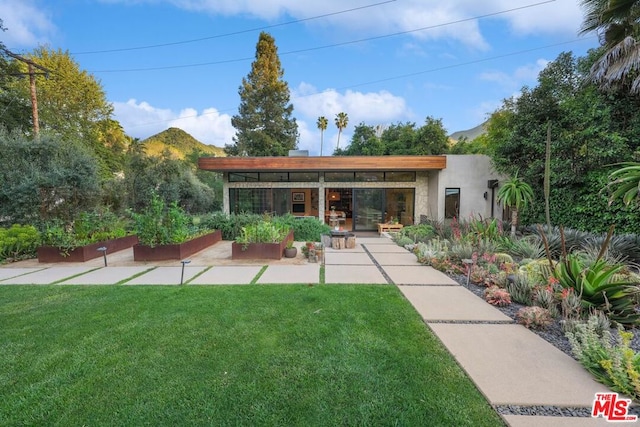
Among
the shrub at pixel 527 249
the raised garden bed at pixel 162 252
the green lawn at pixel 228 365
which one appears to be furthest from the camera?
the raised garden bed at pixel 162 252

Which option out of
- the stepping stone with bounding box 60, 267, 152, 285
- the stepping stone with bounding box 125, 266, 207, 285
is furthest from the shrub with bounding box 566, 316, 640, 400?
the stepping stone with bounding box 60, 267, 152, 285

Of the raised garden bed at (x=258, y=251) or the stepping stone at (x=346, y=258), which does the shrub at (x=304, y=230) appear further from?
the raised garden bed at (x=258, y=251)

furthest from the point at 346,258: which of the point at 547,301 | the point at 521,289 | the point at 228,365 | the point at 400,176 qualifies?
the point at 400,176

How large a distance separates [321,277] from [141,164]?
43.0ft

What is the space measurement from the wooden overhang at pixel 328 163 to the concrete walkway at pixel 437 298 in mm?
3584

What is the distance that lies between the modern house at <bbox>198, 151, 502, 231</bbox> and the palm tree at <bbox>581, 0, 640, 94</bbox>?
4771mm

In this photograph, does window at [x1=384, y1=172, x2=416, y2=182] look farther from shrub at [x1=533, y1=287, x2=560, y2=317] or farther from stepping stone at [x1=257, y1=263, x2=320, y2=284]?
shrub at [x1=533, y1=287, x2=560, y2=317]

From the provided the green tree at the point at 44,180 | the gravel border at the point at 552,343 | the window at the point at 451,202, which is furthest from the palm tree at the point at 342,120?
the gravel border at the point at 552,343

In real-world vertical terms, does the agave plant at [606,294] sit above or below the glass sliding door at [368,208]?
below

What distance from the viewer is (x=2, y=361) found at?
7.09 ft

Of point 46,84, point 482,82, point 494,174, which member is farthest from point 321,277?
point 46,84

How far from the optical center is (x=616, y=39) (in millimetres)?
5652

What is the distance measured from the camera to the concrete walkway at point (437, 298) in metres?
1.83

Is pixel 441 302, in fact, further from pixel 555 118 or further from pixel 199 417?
pixel 555 118
